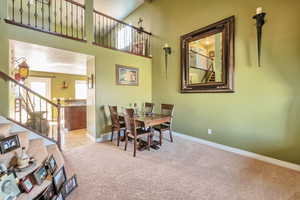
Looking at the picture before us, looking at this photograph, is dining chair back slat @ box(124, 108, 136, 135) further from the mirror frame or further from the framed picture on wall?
the mirror frame

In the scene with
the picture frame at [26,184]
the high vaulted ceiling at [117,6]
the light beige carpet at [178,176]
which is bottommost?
the light beige carpet at [178,176]

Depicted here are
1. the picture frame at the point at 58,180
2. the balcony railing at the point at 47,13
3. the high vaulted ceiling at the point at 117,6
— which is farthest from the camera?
the high vaulted ceiling at the point at 117,6

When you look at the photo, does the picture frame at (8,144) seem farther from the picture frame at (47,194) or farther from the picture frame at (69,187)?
the picture frame at (69,187)

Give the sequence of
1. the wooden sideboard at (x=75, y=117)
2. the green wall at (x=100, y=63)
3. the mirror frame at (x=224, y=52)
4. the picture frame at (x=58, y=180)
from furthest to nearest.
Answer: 1. the wooden sideboard at (x=75, y=117)
2. the mirror frame at (x=224, y=52)
3. the green wall at (x=100, y=63)
4. the picture frame at (x=58, y=180)

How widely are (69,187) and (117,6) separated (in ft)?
19.9

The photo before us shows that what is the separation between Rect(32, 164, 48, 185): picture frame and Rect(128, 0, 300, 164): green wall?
10.7ft

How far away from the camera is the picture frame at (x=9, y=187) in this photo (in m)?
1.29

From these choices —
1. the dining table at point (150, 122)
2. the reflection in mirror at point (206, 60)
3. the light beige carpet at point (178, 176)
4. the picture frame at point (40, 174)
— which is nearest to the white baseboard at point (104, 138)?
the light beige carpet at point (178, 176)

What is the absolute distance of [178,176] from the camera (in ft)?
7.18

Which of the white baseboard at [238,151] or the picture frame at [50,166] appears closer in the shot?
the picture frame at [50,166]

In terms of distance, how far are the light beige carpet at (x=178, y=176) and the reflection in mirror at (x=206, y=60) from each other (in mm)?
1752

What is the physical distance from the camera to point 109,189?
1.90 metres

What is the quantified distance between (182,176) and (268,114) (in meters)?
1.97

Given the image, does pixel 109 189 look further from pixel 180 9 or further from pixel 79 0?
pixel 79 0
